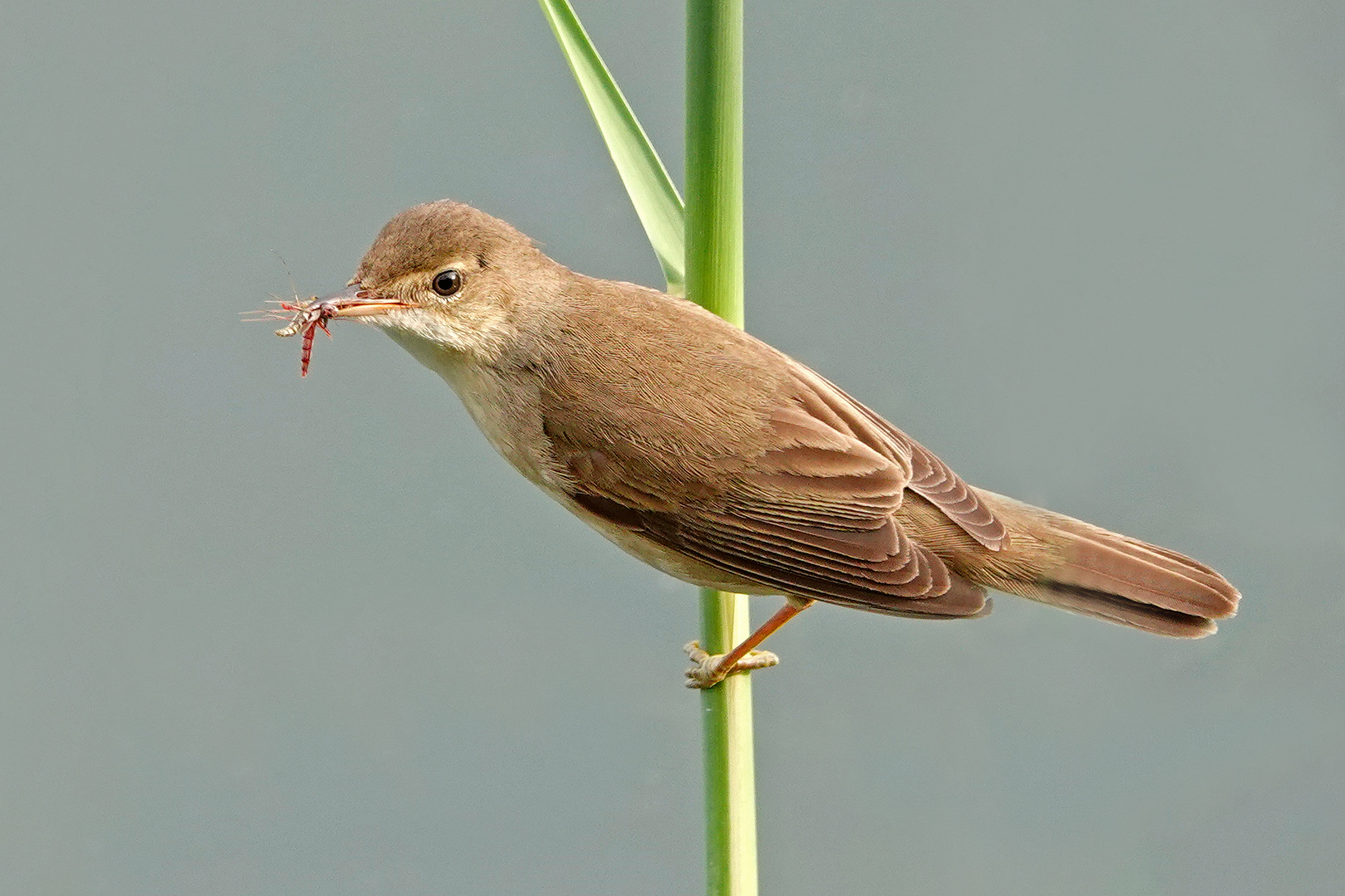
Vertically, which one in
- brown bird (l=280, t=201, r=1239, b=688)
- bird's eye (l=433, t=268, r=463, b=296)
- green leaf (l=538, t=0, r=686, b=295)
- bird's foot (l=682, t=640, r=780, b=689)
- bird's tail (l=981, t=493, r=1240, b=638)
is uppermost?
green leaf (l=538, t=0, r=686, b=295)

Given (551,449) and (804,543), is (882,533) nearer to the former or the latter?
(804,543)

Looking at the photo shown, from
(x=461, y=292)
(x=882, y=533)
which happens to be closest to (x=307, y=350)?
(x=461, y=292)

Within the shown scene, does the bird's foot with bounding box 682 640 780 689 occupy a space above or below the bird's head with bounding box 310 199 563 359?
below

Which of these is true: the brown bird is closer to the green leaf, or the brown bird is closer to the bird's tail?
the bird's tail

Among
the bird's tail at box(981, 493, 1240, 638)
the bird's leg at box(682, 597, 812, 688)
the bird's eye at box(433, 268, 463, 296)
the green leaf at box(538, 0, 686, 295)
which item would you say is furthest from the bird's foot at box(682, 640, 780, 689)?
the bird's eye at box(433, 268, 463, 296)

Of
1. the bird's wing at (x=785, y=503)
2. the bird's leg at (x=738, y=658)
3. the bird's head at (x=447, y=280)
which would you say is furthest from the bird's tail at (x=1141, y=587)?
the bird's head at (x=447, y=280)

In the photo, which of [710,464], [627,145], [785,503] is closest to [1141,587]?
[785,503]
